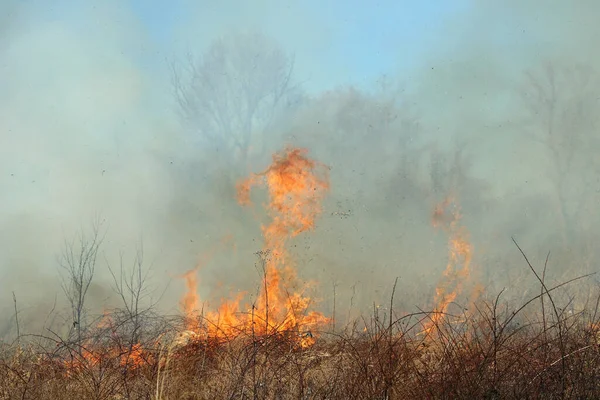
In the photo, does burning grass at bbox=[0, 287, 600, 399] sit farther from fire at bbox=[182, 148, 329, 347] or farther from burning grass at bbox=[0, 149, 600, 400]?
fire at bbox=[182, 148, 329, 347]

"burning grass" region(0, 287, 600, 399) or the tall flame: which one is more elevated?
the tall flame

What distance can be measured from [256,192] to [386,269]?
6.42m

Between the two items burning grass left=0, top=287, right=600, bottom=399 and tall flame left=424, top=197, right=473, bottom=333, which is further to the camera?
tall flame left=424, top=197, right=473, bottom=333

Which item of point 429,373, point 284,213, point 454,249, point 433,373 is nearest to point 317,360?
point 429,373

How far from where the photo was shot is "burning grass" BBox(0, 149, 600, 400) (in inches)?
166

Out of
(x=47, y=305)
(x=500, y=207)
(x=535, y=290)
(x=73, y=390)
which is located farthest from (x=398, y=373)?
(x=500, y=207)

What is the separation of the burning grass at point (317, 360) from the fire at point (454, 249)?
645 cm

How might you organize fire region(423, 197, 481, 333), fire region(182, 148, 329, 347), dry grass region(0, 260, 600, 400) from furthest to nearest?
fire region(423, 197, 481, 333), fire region(182, 148, 329, 347), dry grass region(0, 260, 600, 400)

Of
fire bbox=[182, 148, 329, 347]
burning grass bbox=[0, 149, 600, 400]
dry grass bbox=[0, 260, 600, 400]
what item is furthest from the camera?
fire bbox=[182, 148, 329, 347]

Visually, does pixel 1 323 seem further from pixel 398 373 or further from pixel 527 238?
pixel 527 238

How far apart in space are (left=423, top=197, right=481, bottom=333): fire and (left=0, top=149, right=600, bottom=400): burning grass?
6447 millimetres

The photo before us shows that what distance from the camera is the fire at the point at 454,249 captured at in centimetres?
1902

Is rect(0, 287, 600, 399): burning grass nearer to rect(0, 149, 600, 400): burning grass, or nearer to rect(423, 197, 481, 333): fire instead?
rect(0, 149, 600, 400): burning grass

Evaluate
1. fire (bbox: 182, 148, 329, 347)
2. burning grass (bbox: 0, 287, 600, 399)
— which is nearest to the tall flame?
fire (bbox: 182, 148, 329, 347)
